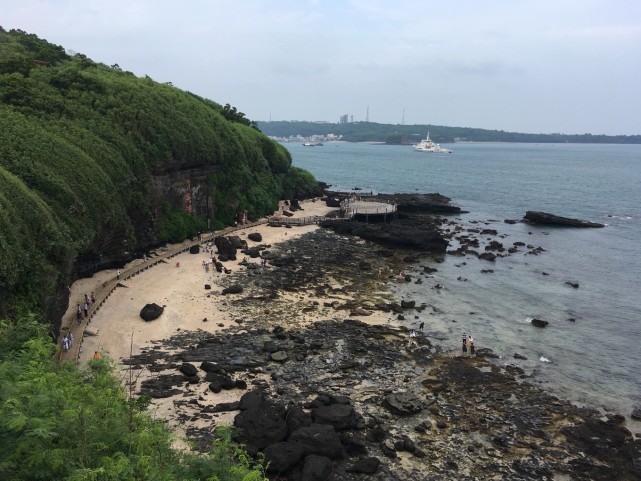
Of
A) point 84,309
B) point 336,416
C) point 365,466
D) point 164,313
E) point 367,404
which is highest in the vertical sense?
point 84,309

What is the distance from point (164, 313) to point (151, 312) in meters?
1.44

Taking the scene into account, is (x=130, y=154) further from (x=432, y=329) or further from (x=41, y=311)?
(x=432, y=329)

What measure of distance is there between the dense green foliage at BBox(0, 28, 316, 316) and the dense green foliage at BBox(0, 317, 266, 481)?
1392cm

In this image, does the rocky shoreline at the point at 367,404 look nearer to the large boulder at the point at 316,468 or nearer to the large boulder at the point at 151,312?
the large boulder at the point at 316,468

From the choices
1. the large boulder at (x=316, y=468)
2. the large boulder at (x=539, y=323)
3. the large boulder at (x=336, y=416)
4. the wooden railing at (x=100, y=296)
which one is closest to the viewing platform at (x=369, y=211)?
the wooden railing at (x=100, y=296)

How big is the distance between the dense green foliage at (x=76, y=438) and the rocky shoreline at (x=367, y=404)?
9.09m

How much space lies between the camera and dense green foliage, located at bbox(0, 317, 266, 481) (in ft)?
32.3

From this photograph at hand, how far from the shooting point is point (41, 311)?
2655 centimetres

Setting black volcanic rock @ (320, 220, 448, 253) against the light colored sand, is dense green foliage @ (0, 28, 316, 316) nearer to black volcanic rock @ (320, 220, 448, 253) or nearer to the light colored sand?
the light colored sand

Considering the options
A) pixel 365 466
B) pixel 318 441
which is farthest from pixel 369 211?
pixel 365 466

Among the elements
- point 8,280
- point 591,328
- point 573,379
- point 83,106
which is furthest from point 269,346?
point 83,106

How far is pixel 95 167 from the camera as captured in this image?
4362 centimetres

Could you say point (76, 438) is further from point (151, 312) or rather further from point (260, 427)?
point (151, 312)

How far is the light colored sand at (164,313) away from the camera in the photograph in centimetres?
2734
